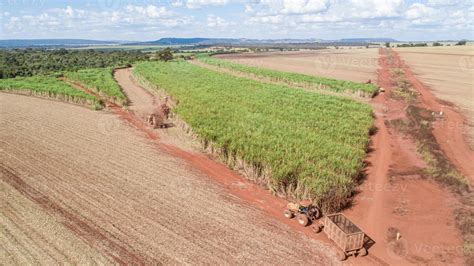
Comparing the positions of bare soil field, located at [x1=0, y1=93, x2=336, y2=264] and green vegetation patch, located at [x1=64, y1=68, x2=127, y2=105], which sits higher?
green vegetation patch, located at [x1=64, y1=68, x2=127, y2=105]

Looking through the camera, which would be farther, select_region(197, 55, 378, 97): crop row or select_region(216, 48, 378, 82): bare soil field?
select_region(216, 48, 378, 82): bare soil field

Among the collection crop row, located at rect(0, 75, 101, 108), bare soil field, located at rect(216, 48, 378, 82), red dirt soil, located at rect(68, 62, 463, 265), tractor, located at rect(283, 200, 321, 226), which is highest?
bare soil field, located at rect(216, 48, 378, 82)

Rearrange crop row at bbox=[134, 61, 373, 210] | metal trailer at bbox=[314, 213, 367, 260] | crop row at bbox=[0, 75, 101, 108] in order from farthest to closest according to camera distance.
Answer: crop row at bbox=[0, 75, 101, 108] < crop row at bbox=[134, 61, 373, 210] < metal trailer at bbox=[314, 213, 367, 260]

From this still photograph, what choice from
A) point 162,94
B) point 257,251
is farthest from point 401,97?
point 257,251

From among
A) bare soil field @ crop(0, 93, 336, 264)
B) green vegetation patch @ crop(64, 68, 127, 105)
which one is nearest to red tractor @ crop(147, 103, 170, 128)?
bare soil field @ crop(0, 93, 336, 264)

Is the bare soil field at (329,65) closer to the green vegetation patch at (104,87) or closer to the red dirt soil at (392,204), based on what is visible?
the green vegetation patch at (104,87)

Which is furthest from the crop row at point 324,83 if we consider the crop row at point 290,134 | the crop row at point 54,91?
the crop row at point 54,91

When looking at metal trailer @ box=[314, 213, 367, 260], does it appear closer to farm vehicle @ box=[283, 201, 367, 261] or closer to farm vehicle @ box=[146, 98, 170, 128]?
farm vehicle @ box=[283, 201, 367, 261]
